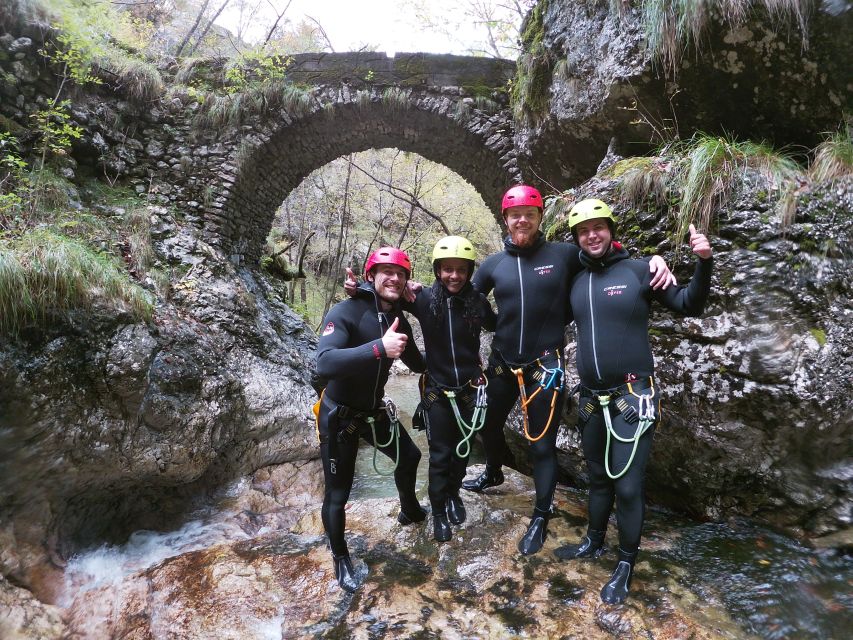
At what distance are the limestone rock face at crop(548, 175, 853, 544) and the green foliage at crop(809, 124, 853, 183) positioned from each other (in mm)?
110

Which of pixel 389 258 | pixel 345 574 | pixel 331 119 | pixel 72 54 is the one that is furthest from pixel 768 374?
pixel 72 54

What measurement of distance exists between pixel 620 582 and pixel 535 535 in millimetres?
581

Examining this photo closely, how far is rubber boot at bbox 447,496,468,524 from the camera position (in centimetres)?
315

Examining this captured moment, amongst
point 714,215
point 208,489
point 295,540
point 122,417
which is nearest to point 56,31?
point 122,417

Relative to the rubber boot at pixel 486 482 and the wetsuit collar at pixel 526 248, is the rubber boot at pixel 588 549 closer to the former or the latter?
the rubber boot at pixel 486 482

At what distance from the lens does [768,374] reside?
283 centimetres

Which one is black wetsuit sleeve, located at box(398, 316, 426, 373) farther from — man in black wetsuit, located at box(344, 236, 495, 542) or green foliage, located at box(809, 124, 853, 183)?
green foliage, located at box(809, 124, 853, 183)

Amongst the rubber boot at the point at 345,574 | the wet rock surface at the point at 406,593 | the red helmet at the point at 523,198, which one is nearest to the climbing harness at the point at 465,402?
the wet rock surface at the point at 406,593

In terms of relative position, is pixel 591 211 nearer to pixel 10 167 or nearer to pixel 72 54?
pixel 10 167

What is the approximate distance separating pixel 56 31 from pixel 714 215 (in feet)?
25.0

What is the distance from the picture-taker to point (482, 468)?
13.3ft

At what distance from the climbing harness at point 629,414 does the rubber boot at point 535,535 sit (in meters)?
0.66

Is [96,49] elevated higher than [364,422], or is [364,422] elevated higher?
[96,49]

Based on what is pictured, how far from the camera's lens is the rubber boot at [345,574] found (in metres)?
2.75
